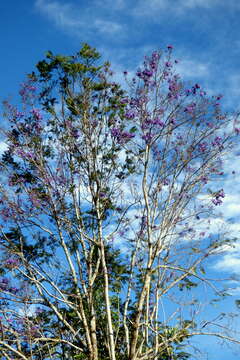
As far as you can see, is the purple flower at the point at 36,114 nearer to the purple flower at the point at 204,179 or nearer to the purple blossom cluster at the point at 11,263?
the purple blossom cluster at the point at 11,263

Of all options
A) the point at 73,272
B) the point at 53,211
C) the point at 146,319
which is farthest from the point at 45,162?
the point at 146,319

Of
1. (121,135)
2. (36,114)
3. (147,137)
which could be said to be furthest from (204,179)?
(36,114)

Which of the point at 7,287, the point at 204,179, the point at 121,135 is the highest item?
the point at 121,135

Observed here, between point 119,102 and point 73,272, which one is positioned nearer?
point 73,272

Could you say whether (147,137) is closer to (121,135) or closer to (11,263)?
(121,135)

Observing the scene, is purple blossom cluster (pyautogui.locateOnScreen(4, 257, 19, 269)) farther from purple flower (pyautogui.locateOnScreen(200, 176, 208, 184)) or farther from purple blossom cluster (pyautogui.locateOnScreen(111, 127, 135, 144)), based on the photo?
purple flower (pyautogui.locateOnScreen(200, 176, 208, 184))

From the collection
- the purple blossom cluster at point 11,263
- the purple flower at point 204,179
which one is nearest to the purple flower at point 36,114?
the purple blossom cluster at point 11,263

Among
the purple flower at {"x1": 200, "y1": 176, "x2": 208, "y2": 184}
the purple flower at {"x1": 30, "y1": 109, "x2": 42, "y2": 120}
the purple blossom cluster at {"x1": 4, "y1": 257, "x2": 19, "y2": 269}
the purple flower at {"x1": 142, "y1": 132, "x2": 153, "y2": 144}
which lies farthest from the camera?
Answer: the purple flower at {"x1": 30, "y1": 109, "x2": 42, "y2": 120}

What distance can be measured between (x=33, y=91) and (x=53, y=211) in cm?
296

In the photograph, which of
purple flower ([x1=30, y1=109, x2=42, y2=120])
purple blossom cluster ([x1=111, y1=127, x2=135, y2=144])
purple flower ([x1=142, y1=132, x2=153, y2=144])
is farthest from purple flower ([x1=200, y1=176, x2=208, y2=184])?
purple flower ([x1=30, y1=109, x2=42, y2=120])

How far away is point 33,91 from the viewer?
10773mm

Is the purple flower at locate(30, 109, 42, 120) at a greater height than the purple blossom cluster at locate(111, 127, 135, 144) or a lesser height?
greater

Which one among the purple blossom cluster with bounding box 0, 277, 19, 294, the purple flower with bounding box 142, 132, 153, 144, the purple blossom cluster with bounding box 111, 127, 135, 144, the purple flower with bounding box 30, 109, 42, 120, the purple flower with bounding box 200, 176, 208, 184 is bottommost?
the purple blossom cluster with bounding box 0, 277, 19, 294

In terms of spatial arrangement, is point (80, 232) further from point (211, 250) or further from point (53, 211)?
point (211, 250)
